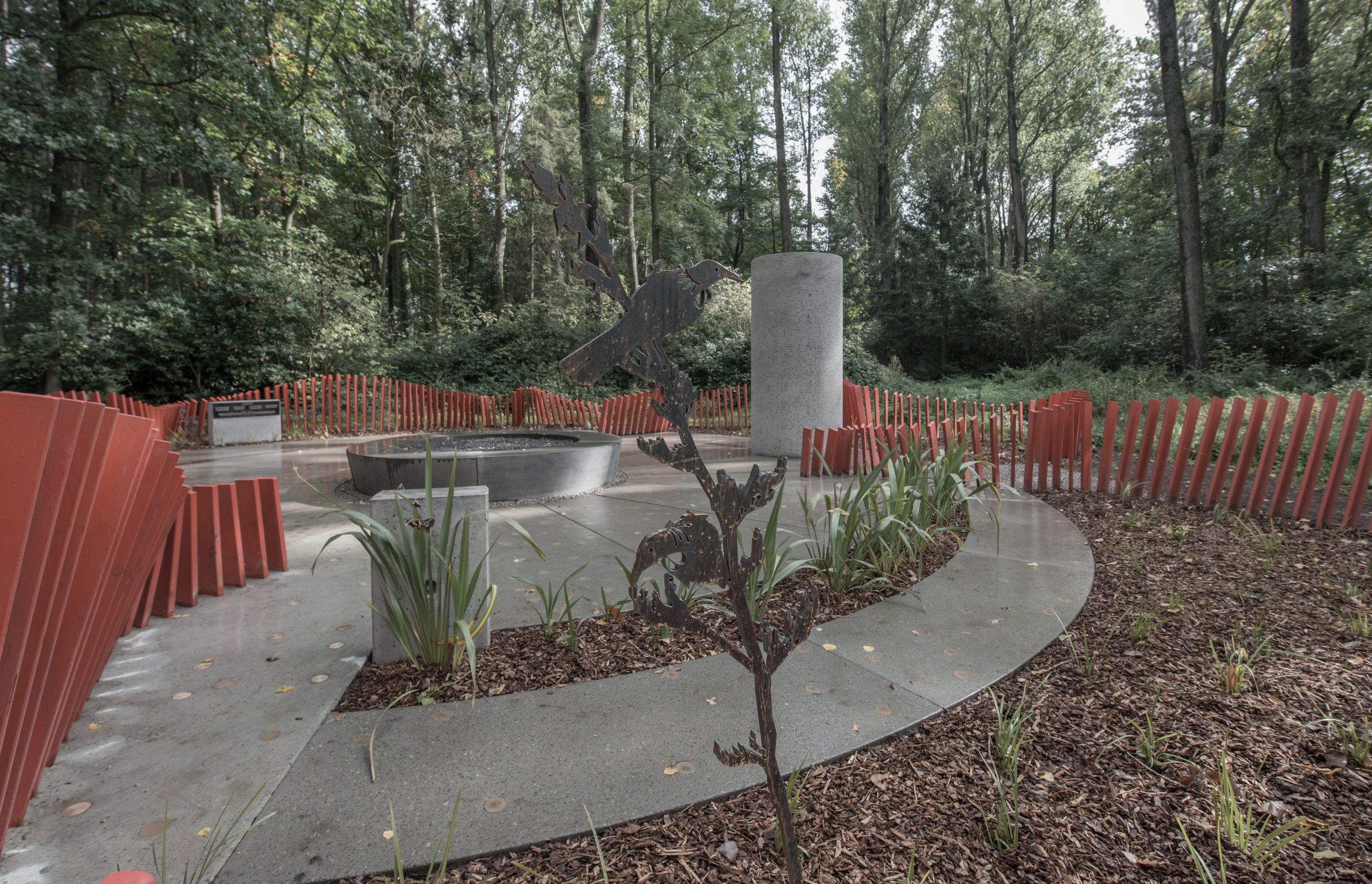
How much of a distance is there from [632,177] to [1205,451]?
18.9m

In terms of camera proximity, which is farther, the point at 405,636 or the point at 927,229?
the point at 927,229

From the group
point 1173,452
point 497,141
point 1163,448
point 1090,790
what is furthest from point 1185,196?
point 497,141

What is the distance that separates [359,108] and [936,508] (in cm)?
2478

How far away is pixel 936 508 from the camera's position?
406 cm

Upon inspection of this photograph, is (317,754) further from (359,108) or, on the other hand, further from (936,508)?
(359,108)

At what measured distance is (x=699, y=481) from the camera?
133 centimetres

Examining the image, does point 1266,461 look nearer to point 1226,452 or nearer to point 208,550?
point 1226,452

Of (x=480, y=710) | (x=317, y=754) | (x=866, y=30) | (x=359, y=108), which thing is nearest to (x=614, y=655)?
(x=480, y=710)

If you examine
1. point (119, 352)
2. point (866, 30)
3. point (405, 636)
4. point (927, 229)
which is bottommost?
point (405, 636)

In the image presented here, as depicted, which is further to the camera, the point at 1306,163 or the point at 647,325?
the point at 1306,163

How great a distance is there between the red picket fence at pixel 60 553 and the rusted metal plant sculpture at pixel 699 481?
1.02 meters

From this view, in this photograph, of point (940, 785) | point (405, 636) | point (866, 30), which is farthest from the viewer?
point (866, 30)

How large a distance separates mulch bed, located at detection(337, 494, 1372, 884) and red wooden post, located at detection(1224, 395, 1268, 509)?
2197 millimetres

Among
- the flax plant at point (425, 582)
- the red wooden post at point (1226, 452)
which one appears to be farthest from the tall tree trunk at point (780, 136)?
the flax plant at point (425, 582)
